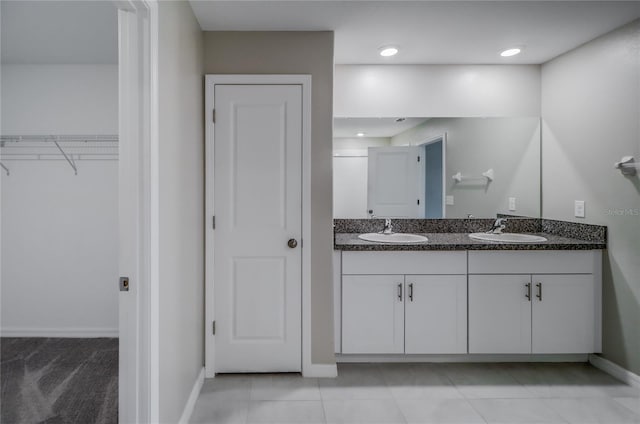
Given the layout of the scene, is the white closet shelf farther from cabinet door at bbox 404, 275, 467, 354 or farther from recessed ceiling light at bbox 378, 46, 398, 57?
cabinet door at bbox 404, 275, 467, 354

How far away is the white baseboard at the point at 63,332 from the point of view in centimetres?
326

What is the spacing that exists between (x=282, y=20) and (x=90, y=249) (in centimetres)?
249

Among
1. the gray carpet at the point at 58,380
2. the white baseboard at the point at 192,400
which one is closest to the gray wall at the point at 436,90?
the white baseboard at the point at 192,400

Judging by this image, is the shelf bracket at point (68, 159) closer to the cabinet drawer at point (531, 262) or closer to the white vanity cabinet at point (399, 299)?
the white vanity cabinet at point (399, 299)

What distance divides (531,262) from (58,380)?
10.8 ft

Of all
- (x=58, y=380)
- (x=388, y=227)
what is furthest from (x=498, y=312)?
(x=58, y=380)

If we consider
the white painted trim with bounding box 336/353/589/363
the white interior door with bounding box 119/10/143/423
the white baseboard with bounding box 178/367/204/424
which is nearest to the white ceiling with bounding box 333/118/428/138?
the white painted trim with bounding box 336/353/589/363

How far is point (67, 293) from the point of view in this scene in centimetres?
330

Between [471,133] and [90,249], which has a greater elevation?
[471,133]

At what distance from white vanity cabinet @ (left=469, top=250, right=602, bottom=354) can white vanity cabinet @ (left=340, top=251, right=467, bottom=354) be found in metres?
0.16

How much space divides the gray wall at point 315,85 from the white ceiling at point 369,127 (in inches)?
22.0

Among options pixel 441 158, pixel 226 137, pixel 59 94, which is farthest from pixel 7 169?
pixel 441 158

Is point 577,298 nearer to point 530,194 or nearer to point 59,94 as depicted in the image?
point 530,194

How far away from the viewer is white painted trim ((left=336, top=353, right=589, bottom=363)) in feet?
Answer: 9.16
